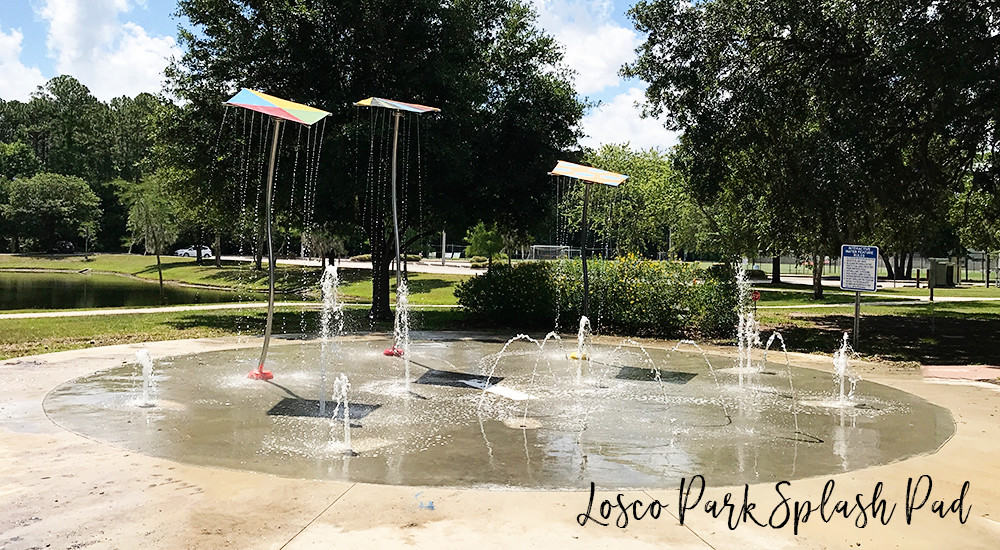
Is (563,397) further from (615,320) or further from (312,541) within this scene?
(615,320)

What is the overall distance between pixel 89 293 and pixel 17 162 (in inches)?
2274

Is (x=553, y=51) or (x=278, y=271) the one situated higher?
(x=553, y=51)

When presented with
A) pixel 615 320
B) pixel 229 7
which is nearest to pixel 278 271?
pixel 229 7

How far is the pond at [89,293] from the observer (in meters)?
30.0

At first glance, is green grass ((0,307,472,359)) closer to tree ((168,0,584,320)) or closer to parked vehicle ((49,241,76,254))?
tree ((168,0,584,320))

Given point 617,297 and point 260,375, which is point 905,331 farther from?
point 260,375

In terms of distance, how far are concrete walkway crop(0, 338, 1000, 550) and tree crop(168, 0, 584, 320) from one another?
1209 cm

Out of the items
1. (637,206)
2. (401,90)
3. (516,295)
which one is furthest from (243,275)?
(516,295)

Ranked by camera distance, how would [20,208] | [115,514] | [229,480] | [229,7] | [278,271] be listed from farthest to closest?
[20,208]
[278,271]
[229,7]
[229,480]
[115,514]

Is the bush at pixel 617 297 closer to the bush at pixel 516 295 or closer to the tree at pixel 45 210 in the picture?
the bush at pixel 516 295

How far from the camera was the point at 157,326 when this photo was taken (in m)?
17.8

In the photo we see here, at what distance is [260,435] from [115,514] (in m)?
2.33

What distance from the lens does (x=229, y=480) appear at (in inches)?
231

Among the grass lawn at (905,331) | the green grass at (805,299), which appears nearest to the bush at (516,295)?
the grass lawn at (905,331)
